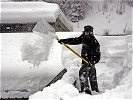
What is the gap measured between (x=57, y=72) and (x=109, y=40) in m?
1.60

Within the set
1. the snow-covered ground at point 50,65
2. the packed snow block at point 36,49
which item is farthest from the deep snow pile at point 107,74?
the packed snow block at point 36,49

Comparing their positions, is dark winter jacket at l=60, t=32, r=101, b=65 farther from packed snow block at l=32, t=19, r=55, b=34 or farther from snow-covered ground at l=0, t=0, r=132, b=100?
packed snow block at l=32, t=19, r=55, b=34

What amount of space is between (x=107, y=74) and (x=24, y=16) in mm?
3143

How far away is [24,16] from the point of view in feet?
31.0

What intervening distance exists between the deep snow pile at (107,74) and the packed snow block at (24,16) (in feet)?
3.01

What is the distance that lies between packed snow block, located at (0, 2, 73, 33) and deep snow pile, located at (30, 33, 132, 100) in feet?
3.01

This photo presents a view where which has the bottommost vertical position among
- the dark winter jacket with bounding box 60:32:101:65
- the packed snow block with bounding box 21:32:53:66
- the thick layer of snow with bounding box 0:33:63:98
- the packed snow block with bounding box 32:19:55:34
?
the thick layer of snow with bounding box 0:33:63:98

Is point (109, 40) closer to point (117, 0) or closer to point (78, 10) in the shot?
point (78, 10)

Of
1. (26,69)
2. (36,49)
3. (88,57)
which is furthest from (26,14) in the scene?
(88,57)

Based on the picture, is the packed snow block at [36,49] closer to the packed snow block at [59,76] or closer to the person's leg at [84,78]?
the packed snow block at [59,76]

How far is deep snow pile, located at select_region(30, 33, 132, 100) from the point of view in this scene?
532 cm

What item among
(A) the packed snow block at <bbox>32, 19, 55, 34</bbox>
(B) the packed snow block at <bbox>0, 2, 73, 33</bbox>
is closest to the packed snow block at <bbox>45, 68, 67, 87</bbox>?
(A) the packed snow block at <bbox>32, 19, 55, 34</bbox>

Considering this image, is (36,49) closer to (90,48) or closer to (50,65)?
(50,65)

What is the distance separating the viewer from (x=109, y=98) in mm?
4957
